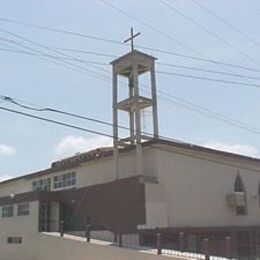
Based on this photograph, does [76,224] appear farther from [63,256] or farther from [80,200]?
[63,256]

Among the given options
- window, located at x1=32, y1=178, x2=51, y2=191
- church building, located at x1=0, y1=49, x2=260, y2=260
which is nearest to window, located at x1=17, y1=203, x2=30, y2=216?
church building, located at x1=0, y1=49, x2=260, y2=260

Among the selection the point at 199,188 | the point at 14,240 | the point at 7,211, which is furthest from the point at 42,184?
the point at 199,188

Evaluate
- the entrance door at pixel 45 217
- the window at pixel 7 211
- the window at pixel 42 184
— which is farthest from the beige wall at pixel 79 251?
the window at pixel 42 184

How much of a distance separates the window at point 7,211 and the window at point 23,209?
114 cm

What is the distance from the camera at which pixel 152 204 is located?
109 feet

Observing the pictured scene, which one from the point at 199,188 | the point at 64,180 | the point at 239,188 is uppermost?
the point at 64,180

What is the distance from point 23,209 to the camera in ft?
→ 127

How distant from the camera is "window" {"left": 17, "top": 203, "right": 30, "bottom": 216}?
3829 centimetres

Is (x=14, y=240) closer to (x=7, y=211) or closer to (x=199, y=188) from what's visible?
(x=7, y=211)

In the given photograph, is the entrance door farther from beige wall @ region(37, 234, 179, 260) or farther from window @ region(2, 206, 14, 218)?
window @ region(2, 206, 14, 218)

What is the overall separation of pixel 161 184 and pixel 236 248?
21.3 feet

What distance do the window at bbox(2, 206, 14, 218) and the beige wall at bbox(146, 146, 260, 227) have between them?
12.4 m

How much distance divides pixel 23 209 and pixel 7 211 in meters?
2.92

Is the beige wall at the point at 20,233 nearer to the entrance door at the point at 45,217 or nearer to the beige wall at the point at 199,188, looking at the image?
the entrance door at the point at 45,217
